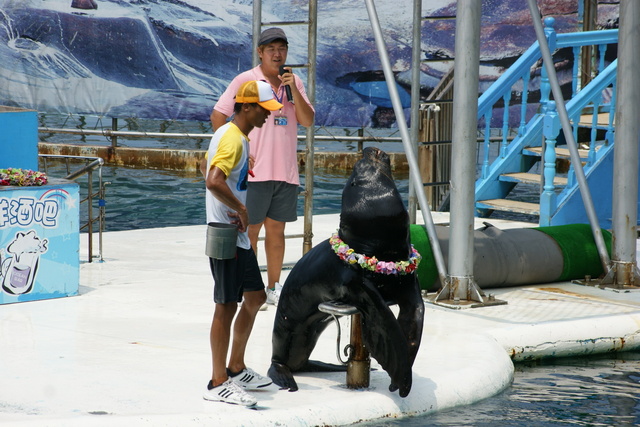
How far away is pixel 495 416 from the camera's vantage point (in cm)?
513

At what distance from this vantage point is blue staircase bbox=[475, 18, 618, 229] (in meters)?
10.8

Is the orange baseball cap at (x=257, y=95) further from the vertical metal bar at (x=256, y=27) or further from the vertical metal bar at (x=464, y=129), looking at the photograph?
the vertical metal bar at (x=256, y=27)

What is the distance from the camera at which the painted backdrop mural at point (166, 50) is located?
22688 mm

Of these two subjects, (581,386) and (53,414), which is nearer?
(53,414)

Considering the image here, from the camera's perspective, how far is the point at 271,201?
7.11 metres

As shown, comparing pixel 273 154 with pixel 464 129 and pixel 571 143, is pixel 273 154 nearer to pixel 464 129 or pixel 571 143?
pixel 464 129

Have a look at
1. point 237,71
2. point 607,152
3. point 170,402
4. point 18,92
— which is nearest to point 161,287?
point 170,402

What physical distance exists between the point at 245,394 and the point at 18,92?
66.2 feet

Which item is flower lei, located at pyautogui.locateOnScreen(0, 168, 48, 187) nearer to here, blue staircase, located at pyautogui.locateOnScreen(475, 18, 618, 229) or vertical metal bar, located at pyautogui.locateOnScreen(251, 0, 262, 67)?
vertical metal bar, located at pyautogui.locateOnScreen(251, 0, 262, 67)

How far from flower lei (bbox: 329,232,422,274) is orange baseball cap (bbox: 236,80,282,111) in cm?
76

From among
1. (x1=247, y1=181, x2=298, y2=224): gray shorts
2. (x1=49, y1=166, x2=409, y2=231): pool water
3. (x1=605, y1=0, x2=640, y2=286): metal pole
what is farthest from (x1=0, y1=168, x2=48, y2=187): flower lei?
(x1=49, y1=166, x2=409, y2=231): pool water

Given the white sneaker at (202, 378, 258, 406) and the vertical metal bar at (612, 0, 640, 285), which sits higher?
the vertical metal bar at (612, 0, 640, 285)

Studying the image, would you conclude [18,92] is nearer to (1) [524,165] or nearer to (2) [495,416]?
(1) [524,165]

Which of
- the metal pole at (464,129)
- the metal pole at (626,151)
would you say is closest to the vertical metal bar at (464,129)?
the metal pole at (464,129)
